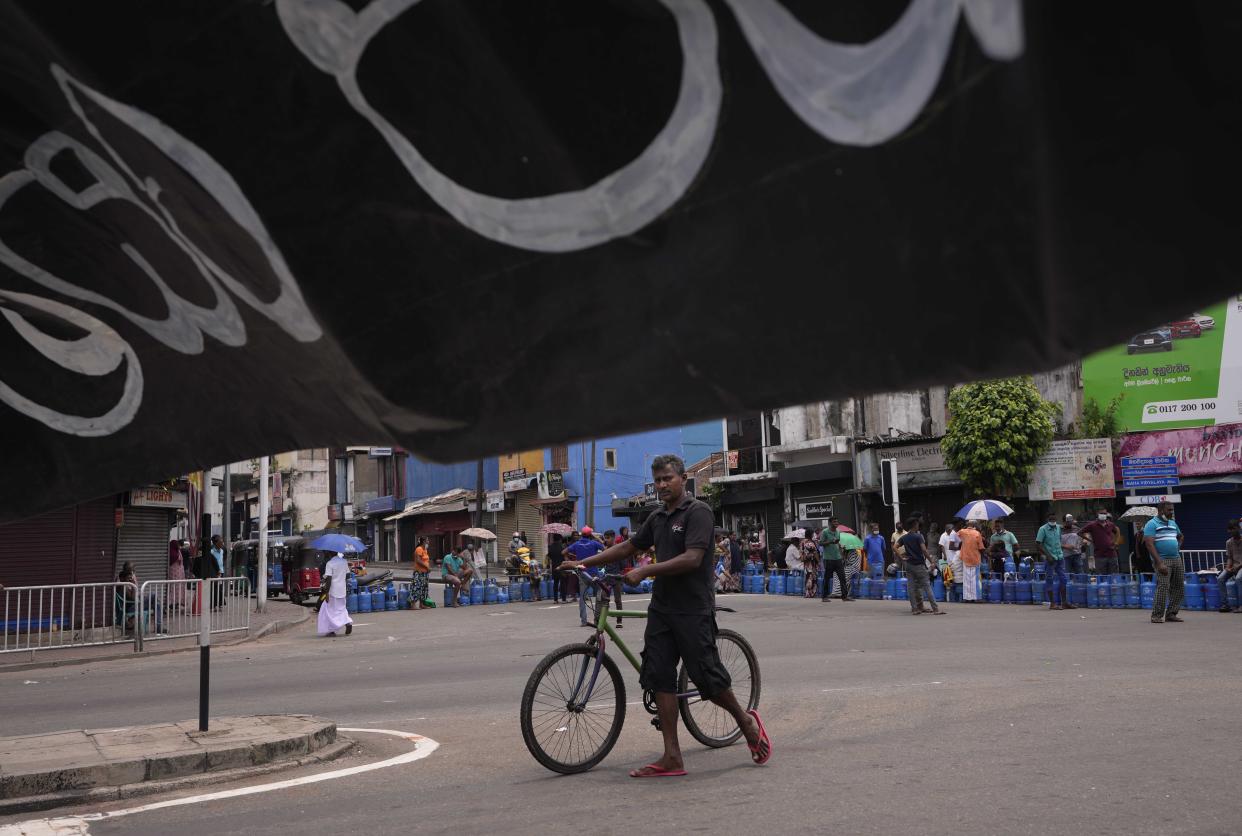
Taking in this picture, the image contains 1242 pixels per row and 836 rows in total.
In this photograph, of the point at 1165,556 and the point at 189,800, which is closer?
the point at 189,800

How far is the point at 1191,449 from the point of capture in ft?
99.2

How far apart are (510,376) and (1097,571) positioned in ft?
73.6

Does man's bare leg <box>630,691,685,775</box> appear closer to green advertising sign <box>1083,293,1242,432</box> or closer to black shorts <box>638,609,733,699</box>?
black shorts <box>638,609,733,699</box>

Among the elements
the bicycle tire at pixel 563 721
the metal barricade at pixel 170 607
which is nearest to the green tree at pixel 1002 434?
the metal barricade at pixel 170 607

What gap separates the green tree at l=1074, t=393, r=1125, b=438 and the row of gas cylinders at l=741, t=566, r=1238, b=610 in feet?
29.5

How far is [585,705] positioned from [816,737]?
1863 mm

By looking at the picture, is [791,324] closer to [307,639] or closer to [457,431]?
[457,431]

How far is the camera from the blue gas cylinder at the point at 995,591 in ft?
75.8

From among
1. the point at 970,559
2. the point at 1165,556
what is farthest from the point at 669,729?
the point at 970,559

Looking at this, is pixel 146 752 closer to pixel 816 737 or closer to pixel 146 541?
pixel 816 737

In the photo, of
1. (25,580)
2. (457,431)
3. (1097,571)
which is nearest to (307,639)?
(25,580)

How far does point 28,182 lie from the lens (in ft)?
10.2

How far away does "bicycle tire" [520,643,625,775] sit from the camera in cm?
648

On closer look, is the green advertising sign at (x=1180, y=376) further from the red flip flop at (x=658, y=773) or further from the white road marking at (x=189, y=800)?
the white road marking at (x=189, y=800)
